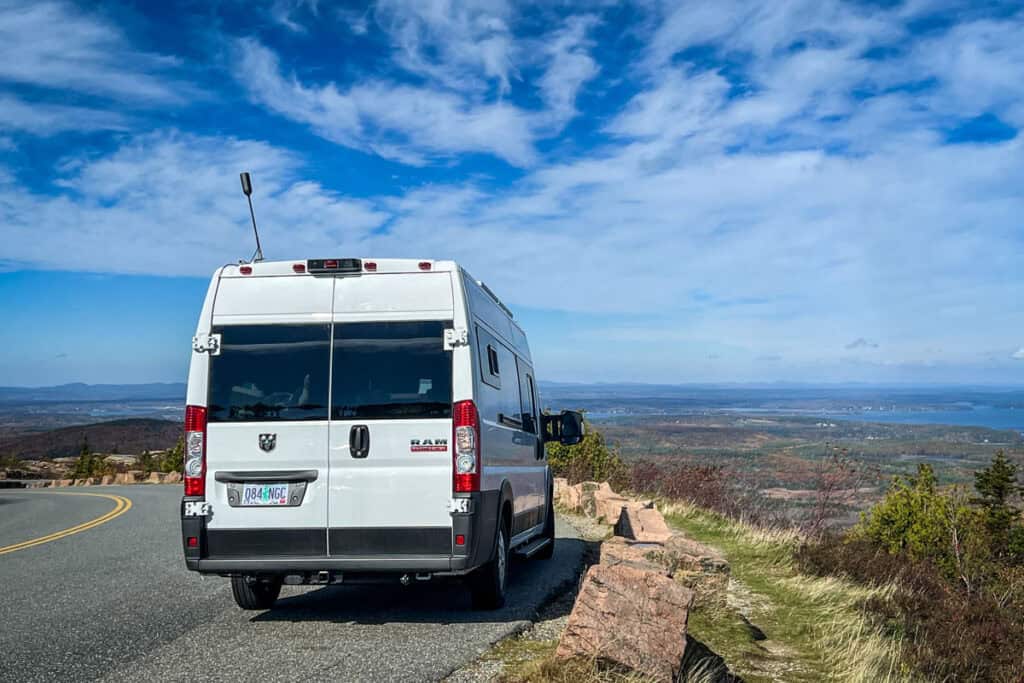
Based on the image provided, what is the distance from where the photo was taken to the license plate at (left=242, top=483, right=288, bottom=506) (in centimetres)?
700

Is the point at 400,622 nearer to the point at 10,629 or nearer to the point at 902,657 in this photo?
the point at 10,629

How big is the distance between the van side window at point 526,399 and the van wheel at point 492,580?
1.87 m

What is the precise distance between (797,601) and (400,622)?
4.78 m

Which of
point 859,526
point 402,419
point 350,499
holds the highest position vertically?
point 402,419

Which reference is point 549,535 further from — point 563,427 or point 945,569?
point 945,569

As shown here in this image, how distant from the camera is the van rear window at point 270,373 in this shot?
707 cm

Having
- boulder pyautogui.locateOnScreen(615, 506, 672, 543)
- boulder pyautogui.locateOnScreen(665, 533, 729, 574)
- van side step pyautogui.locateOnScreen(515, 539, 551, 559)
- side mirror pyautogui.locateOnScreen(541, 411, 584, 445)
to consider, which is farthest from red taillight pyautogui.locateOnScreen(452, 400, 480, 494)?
boulder pyautogui.locateOnScreen(615, 506, 672, 543)

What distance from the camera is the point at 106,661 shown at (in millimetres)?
6285

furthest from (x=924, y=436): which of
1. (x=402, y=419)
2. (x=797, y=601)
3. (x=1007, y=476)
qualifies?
(x=402, y=419)

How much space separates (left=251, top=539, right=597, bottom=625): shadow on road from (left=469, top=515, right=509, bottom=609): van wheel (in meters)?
0.10

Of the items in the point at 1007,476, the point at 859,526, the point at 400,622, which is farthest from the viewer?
the point at 1007,476

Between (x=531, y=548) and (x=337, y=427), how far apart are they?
359cm

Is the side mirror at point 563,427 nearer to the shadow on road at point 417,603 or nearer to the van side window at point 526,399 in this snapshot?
the van side window at point 526,399

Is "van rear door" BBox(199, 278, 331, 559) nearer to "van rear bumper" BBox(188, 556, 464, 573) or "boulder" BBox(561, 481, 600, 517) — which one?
"van rear bumper" BBox(188, 556, 464, 573)
